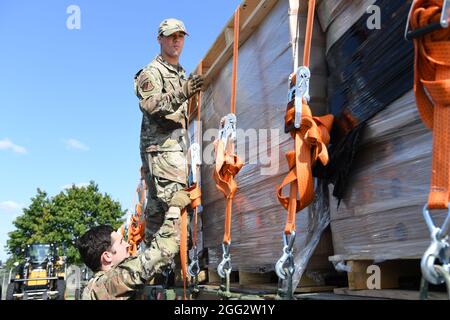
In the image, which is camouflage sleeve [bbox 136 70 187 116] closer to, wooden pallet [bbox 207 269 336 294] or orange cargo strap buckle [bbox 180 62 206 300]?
orange cargo strap buckle [bbox 180 62 206 300]

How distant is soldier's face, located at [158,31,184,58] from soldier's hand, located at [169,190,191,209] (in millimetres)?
1156

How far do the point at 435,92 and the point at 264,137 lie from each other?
1666mm

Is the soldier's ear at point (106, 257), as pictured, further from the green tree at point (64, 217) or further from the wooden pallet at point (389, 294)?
the green tree at point (64, 217)

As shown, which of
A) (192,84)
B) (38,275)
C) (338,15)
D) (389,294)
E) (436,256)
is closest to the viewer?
(436,256)

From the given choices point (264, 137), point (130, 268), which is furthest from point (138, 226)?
point (264, 137)

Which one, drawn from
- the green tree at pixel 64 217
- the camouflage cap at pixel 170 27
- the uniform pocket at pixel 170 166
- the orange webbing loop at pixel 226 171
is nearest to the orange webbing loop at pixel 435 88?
the orange webbing loop at pixel 226 171

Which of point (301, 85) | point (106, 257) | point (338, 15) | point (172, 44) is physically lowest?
point (106, 257)

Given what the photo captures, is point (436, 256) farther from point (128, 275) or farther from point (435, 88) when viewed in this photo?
point (128, 275)

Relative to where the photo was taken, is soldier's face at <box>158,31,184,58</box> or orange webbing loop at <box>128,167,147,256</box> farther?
orange webbing loop at <box>128,167,147,256</box>

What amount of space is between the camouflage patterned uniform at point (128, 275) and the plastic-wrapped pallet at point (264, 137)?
557 millimetres

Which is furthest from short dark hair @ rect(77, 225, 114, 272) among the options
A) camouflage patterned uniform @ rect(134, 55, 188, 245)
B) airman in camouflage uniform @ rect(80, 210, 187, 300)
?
camouflage patterned uniform @ rect(134, 55, 188, 245)

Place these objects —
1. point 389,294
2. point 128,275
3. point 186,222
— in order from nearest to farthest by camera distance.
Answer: point 389,294 → point 128,275 → point 186,222

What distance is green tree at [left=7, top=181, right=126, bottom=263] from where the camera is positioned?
1182 inches

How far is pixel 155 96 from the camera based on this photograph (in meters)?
3.31
